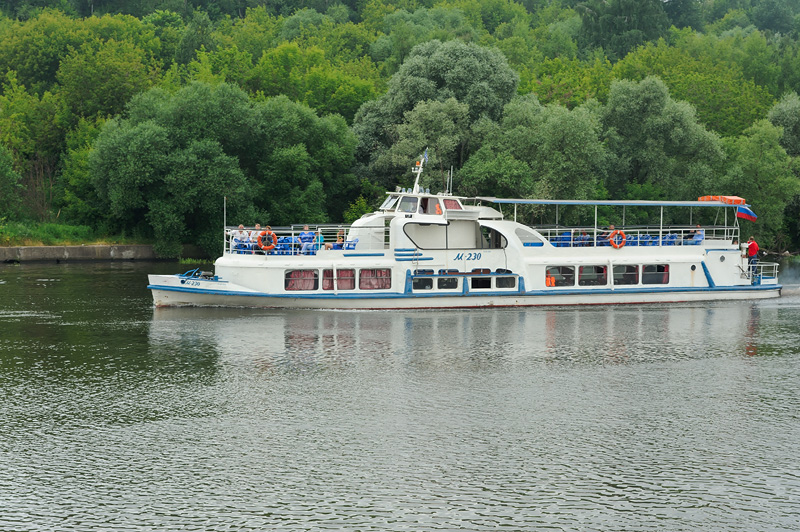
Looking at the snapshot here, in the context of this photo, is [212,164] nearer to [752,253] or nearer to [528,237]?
[528,237]

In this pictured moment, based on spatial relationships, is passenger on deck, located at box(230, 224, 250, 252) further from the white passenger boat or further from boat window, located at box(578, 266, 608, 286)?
boat window, located at box(578, 266, 608, 286)

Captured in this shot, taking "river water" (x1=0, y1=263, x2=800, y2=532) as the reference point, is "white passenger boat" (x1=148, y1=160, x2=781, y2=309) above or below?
above

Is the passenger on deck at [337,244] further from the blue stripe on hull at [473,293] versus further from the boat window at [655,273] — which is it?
the boat window at [655,273]

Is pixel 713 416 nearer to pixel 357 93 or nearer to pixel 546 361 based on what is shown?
pixel 546 361

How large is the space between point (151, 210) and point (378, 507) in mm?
52330

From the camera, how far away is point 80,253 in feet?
231

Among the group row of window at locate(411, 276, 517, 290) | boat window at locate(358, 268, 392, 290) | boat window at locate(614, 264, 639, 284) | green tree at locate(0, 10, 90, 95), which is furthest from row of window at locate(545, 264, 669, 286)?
green tree at locate(0, 10, 90, 95)

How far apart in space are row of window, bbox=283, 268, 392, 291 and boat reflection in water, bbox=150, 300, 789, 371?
4.37ft

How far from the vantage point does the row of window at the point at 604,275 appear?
45656 mm

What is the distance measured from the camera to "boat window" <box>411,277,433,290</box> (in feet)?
145

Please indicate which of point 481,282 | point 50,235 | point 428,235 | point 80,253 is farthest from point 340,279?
point 50,235

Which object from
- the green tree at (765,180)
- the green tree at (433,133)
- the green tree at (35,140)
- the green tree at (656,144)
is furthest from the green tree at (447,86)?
the green tree at (35,140)

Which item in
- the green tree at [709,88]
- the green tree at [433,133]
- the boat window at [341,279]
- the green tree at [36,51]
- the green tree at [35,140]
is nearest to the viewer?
the boat window at [341,279]

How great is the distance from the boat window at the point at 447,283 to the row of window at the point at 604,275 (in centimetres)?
467
